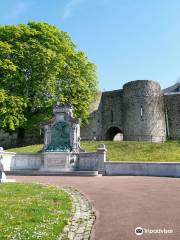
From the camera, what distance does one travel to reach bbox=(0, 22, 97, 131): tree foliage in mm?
27891

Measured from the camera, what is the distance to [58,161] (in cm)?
1986

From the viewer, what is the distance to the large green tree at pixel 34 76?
91.5 feet

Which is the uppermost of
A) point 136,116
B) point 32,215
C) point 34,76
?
point 34,76

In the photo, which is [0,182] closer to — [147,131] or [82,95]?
[82,95]

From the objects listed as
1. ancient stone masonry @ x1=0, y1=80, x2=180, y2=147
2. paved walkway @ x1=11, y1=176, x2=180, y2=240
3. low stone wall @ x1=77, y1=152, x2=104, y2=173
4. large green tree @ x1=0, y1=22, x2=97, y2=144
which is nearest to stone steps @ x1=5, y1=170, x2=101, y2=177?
low stone wall @ x1=77, y1=152, x2=104, y2=173

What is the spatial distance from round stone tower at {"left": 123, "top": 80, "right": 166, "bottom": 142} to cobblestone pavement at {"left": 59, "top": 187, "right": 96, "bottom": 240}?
33.6 meters

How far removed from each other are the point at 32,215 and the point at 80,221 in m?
0.99

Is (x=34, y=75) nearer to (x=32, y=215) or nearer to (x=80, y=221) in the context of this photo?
(x=32, y=215)

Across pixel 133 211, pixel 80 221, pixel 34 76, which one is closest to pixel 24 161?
pixel 34 76

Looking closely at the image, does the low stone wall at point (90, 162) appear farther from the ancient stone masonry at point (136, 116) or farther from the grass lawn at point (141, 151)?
the ancient stone masonry at point (136, 116)

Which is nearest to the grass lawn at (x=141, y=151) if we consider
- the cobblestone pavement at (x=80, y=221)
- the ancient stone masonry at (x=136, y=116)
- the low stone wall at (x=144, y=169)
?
the low stone wall at (x=144, y=169)

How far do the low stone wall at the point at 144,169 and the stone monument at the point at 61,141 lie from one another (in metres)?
2.83

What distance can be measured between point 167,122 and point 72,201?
124 feet

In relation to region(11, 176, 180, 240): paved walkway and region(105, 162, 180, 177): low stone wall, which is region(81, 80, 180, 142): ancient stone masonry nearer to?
region(105, 162, 180, 177): low stone wall
